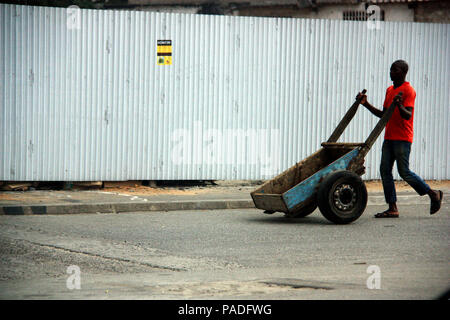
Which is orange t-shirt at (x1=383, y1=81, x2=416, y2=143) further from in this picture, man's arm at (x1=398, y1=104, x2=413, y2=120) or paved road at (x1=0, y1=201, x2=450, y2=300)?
paved road at (x1=0, y1=201, x2=450, y2=300)

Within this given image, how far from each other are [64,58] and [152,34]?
5.66 feet

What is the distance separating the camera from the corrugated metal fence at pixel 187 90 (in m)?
12.8

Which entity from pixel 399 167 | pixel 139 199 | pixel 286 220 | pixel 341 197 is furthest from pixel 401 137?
pixel 139 199

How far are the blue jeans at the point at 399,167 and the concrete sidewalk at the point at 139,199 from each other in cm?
237

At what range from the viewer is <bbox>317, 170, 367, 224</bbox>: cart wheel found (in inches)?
345

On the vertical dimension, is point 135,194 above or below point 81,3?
below

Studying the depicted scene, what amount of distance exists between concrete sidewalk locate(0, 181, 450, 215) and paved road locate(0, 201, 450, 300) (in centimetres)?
47

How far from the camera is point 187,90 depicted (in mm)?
13359

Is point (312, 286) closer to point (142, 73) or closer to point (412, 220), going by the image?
point (412, 220)

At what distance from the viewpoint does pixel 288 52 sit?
542 inches
